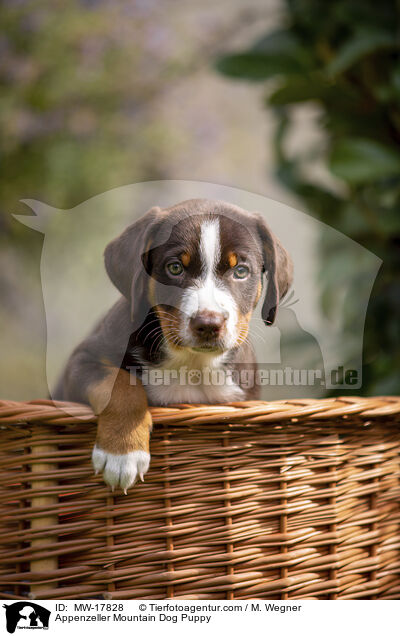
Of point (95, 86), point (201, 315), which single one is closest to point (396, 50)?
point (201, 315)

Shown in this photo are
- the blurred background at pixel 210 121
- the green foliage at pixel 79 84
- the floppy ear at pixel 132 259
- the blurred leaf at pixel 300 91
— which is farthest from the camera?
the green foliage at pixel 79 84

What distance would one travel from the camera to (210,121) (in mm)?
3967

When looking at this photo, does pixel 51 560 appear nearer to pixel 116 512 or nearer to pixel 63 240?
pixel 116 512

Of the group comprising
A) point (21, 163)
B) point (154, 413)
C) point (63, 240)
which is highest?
point (21, 163)

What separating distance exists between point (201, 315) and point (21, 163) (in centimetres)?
252

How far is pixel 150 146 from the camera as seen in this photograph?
364 centimetres

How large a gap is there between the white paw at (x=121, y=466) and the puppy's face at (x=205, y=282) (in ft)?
0.82

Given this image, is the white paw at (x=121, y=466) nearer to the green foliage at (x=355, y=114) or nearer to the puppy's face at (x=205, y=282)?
the puppy's face at (x=205, y=282)

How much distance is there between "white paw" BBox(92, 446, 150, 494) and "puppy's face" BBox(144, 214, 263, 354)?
9.9 inches

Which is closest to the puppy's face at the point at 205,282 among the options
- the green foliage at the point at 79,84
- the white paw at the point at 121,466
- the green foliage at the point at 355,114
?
the white paw at the point at 121,466

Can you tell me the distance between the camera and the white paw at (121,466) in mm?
1259
